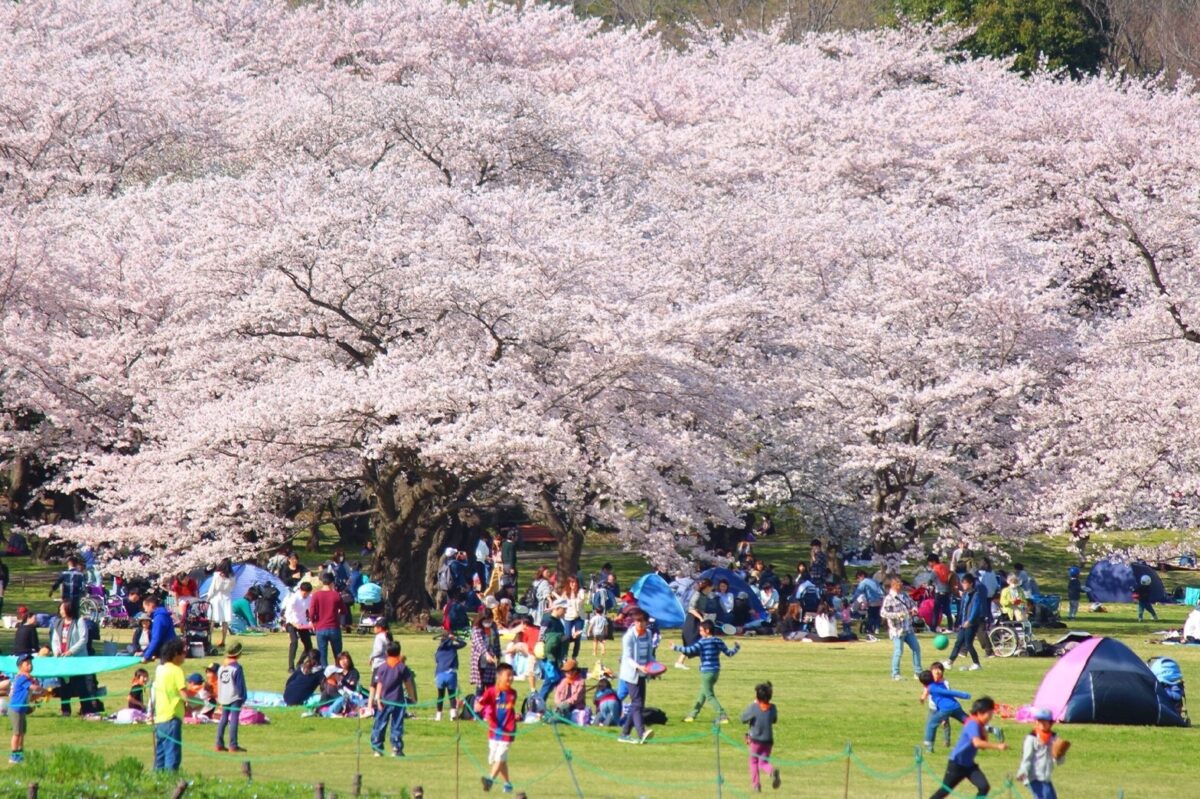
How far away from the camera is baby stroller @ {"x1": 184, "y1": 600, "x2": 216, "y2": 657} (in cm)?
2350

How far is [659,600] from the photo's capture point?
28.7 meters

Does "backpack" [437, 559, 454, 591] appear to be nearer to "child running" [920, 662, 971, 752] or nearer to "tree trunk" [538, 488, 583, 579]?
"tree trunk" [538, 488, 583, 579]

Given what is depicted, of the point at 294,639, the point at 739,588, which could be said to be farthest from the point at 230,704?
the point at 739,588

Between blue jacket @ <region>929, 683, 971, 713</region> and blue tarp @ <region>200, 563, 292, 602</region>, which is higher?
blue tarp @ <region>200, 563, 292, 602</region>

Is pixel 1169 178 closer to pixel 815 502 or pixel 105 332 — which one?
pixel 815 502

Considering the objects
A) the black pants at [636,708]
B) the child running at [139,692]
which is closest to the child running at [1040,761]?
the black pants at [636,708]

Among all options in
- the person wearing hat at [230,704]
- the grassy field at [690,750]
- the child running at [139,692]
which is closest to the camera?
the grassy field at [690,750]

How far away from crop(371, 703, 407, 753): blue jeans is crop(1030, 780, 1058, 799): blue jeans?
609cm

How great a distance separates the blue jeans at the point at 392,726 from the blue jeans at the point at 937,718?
17.3 ft

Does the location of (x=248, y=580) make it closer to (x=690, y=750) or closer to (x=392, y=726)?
(x=392, y=726)

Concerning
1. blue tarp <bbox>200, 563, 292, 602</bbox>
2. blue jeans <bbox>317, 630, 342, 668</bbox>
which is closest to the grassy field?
blue jeans <bbox>317, 630, 342, 668</bbox>

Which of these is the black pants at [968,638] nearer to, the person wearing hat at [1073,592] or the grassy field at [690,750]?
the grassy field at [690,750]

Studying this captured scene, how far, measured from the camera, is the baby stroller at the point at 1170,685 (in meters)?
18.5

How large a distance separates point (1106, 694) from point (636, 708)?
568 cm
